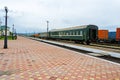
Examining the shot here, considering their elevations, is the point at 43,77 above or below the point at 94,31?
below

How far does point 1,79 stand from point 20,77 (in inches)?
24.8

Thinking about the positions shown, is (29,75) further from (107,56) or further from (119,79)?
(107,56)

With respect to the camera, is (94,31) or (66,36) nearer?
(94,31)

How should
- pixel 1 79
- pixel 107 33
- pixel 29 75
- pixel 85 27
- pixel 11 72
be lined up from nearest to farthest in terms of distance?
pixel 1 79
pixel 29 75
pixel 11 72
pixel 85 27
pixel 107 33

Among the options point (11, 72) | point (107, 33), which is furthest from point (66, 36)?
point (11, 72)

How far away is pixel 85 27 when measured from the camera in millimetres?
31531

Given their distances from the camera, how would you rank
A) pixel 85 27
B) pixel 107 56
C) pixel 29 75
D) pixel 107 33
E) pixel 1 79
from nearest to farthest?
1. pixel 1 79
2. pixel 29 75
3. pixel 107 56
4. pixel 85 27
5. pixel 107 33

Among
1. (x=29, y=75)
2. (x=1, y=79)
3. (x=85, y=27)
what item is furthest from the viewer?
(x=85, y=27)

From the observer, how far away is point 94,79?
650cm

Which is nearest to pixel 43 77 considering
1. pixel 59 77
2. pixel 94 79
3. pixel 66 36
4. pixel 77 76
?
pixel 59 77

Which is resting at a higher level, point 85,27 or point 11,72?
point 85,27

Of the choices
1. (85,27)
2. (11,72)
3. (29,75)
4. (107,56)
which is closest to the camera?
(29,75)

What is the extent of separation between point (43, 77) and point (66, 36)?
34.1 m

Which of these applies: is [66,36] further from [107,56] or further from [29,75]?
[29,75]
